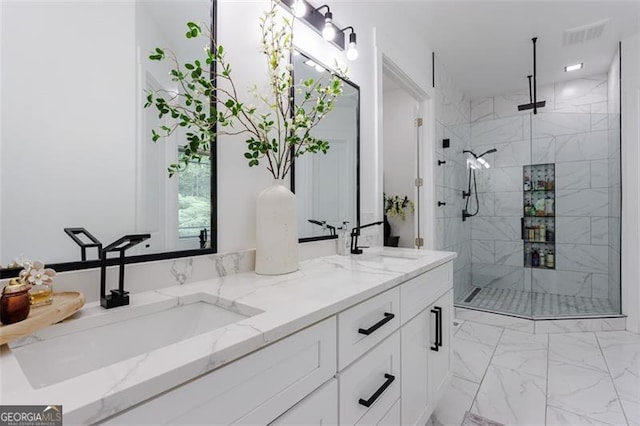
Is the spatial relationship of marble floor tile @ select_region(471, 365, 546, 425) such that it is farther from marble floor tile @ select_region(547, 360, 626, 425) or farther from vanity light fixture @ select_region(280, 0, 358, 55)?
vanity light fixture @ select_region(280, 0, 358, 55)

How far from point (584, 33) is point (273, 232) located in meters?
3.30

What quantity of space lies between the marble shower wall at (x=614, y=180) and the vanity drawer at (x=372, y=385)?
306 centimetres

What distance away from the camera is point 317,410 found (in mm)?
735

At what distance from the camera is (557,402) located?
1729 millimetres

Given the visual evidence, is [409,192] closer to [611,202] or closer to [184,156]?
[611,202]

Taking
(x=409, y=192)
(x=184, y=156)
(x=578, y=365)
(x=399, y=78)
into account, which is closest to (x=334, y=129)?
(x=184, y=156)

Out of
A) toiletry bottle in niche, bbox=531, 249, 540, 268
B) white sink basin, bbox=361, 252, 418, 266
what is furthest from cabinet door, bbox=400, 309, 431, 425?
Result: toiletry bottle in niche, bbox=531, 249, 540, 268

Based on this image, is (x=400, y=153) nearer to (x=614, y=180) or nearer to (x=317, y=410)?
(x=614, y=180)

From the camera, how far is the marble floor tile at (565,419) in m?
1.56

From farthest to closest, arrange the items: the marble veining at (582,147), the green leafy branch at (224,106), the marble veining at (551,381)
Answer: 1. the marble veining at (582,147)
2. the marble veining at (551,381)
3. the green leafy branch at (224,106)

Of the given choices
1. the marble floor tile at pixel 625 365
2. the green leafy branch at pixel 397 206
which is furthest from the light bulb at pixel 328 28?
the marble floor tile at pixel 625 365

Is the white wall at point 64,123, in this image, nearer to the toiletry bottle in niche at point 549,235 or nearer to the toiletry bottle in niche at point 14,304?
the toiletry bottle in niche at point 14,304

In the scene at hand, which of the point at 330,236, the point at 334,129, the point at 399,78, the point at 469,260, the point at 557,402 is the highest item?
the point at 399,78

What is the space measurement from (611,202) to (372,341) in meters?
3.63
